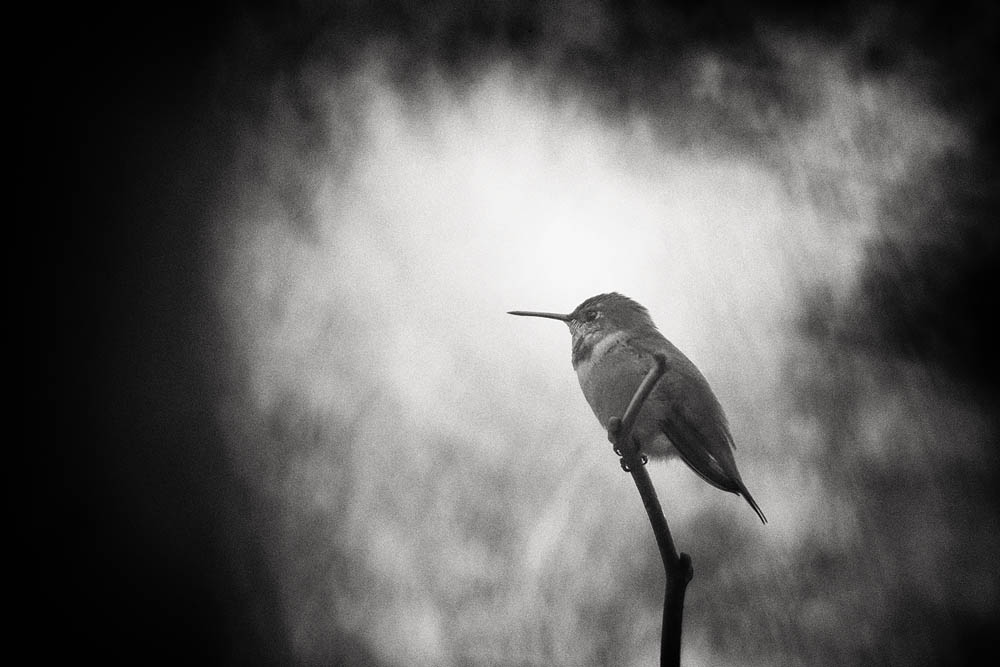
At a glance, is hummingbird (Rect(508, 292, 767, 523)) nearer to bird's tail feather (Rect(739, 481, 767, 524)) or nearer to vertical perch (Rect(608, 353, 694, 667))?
bird's tail feather (Rect(739, 481, 767, 524))

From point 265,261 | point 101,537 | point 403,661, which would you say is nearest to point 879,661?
point 403,661

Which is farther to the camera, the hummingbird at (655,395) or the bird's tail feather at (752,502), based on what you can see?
the hummingbird at (655,395)

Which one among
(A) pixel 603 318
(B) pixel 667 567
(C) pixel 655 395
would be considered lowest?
(B) pixel 667 567

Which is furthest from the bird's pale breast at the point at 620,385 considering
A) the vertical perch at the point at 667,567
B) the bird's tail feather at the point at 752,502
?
the vertical perch at the point at 667,567

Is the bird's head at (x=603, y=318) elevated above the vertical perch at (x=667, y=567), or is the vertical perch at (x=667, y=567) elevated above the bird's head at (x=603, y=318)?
the bird's head at (x=603, y=318)

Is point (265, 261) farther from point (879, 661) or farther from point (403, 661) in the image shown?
point (879, 661)

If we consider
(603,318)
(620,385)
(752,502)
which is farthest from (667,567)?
(603,318)

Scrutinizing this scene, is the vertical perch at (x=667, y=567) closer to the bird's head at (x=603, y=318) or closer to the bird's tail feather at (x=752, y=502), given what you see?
the bird's tail feather at (x=752, y=502)

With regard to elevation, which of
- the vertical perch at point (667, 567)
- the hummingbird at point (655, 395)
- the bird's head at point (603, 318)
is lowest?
the vertical perch at point (667, 567)

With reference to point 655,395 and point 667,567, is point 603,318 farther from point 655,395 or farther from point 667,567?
point 667,567

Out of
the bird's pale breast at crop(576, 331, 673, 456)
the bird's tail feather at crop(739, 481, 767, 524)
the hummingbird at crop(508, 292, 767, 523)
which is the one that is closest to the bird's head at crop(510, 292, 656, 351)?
the hummingbird at crop(508, 292, 767, 523)
